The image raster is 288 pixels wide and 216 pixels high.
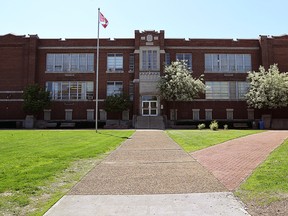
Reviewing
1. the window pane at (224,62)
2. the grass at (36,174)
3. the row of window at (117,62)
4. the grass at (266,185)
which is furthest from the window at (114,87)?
the grass at (266,185)

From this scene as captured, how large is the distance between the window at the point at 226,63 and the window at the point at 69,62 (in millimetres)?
16334

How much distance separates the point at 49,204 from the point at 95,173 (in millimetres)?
2954

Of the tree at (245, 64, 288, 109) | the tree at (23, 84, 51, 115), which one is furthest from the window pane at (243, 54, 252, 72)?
the tree at (23, 84, 51, 115)

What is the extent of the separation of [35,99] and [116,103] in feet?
34.3

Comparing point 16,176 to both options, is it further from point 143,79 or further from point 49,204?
point 143,79

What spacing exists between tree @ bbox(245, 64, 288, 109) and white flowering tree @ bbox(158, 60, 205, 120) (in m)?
6.75

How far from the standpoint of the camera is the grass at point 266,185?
18.4 ft

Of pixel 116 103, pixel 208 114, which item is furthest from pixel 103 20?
pixel 208 114

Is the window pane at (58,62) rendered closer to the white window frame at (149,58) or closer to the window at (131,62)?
the window at (131,62)

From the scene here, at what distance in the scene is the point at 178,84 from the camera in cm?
3744

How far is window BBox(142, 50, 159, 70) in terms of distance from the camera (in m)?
41.0

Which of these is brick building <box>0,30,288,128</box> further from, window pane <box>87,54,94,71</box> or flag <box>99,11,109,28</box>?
flag <box>99,11,109,28</box>

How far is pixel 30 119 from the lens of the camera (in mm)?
40594

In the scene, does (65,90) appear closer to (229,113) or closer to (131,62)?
(131,62)
